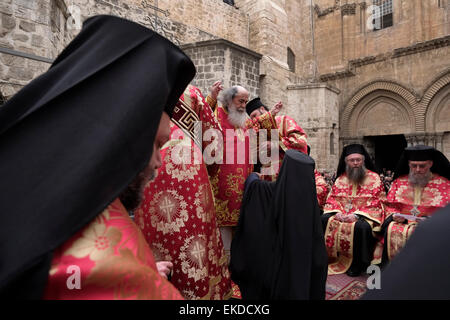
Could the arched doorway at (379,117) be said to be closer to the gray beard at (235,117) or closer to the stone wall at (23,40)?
the gray beard at (235,117)

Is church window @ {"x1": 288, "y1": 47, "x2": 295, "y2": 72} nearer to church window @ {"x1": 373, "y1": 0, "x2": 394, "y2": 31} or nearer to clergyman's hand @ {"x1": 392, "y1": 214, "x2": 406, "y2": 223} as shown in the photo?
church window @ {"x1": 373, "y1": 0, "x2": 394, "y2": 31}

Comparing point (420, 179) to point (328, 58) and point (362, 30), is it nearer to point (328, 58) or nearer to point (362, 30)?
point (328, 58)

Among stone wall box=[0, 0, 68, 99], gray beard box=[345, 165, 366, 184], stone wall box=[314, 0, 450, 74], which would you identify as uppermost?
stone wall box=[314, 0, 450, 74]

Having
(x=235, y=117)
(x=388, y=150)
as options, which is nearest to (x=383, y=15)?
(x=388, y=150)

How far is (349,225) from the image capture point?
4625mm

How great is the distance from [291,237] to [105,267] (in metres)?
1.97

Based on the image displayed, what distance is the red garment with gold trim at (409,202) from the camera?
4.07 metres

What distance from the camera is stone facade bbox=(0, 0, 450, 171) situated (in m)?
10.8

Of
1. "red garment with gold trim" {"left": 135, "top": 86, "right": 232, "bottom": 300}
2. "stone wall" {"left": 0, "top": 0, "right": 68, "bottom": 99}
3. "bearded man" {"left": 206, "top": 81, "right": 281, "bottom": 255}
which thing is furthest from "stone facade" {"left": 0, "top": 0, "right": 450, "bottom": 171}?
"red garment with gold trim" {"left": 135, "top": 86, "right": 232, "bottom": 300}

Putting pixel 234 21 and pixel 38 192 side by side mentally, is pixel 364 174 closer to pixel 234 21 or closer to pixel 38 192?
pixel 38 192

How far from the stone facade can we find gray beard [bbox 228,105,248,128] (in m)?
7.07

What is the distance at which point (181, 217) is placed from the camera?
5.91 ft

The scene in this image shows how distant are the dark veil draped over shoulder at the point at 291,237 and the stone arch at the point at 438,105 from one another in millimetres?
14856

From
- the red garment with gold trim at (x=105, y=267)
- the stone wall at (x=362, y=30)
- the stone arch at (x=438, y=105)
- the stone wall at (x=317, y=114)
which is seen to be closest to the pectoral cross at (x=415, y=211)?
the red garment with gold trim at (x=105, y=267)
